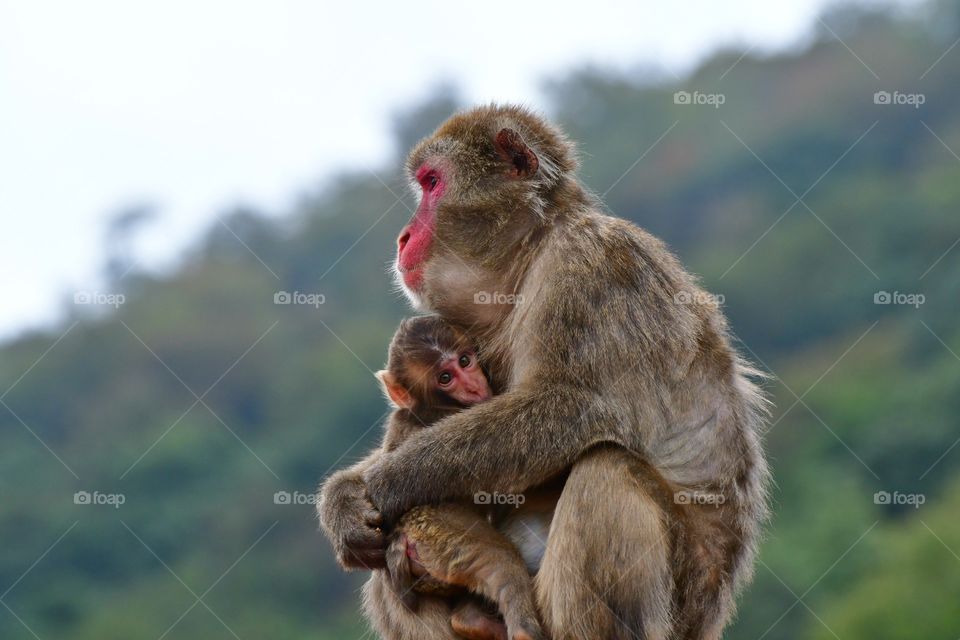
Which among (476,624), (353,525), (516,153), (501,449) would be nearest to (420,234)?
(516,153)

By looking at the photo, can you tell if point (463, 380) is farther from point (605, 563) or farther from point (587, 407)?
point (605, 563)

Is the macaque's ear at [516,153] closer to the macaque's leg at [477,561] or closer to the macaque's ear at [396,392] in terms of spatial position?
the macaque's ear at [396,392]

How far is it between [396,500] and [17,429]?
42.0 meters

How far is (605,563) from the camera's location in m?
6.27

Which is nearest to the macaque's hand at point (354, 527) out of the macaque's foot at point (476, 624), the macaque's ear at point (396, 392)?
the macaque's foot at point (476, 624)

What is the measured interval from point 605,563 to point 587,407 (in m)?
0.80

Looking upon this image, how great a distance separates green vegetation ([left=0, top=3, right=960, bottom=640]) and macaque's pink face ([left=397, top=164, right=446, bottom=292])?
2329 centimetres

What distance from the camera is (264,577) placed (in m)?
42.8

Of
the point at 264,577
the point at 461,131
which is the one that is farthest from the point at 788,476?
the point at 461,131

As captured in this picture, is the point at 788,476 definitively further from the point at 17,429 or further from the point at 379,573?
the point at 379,573

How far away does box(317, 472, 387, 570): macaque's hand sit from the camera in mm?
6605

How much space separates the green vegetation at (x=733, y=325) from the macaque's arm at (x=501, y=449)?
2371cm

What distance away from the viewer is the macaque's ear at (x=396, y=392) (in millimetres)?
7266

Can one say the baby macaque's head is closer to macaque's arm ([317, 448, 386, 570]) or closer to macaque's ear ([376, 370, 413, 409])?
macaque's ear ([376, 370, 413, 409])
